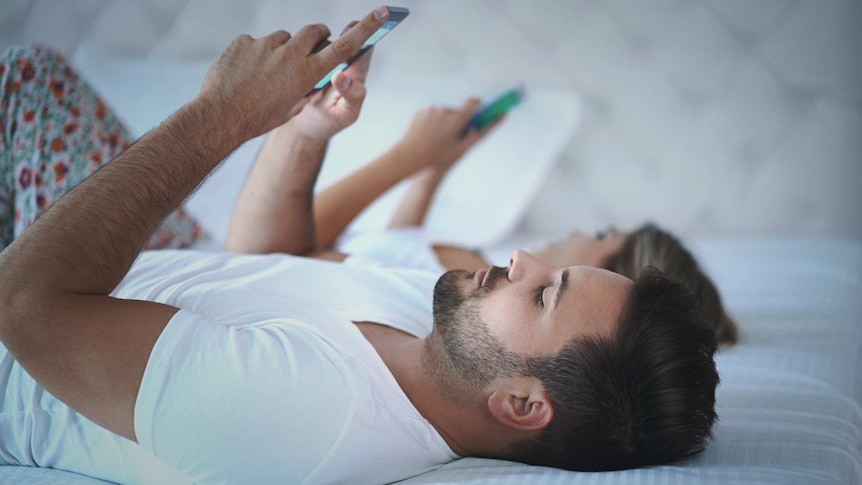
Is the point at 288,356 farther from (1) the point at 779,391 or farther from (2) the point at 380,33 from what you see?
(1) the point at 779,391

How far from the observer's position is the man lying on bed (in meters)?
0.74

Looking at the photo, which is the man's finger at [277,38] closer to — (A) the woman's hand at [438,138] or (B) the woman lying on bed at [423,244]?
(B) the woman lying on bed at [423,244]

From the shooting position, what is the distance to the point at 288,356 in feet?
2.62

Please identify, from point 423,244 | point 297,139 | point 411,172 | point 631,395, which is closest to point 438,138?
point 411,172

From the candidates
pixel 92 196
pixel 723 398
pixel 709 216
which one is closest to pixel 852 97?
pixel 709 216

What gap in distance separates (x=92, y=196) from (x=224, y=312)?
9.1 inches

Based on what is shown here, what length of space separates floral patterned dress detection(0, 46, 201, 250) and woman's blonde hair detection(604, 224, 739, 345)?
81 centimetres

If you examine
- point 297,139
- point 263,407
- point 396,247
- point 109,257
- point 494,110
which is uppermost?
point 494,110

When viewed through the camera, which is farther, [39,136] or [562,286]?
[39,136]

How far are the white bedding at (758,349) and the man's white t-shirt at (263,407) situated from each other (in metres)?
0.06

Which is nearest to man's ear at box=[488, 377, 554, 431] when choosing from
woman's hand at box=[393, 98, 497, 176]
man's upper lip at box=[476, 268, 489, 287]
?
man's upper lip at box=[476, 268, 489, 287]

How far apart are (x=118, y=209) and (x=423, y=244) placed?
0.76 metres

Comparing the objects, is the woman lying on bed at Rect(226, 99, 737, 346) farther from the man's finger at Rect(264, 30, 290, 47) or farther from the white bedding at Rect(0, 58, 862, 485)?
the man's finger at Rect(264, 30, 290, 47)

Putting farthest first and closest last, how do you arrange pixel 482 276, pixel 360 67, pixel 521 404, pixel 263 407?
pixel 360 67, pixel 482 276, pixel 521 404, pixel 263 407
